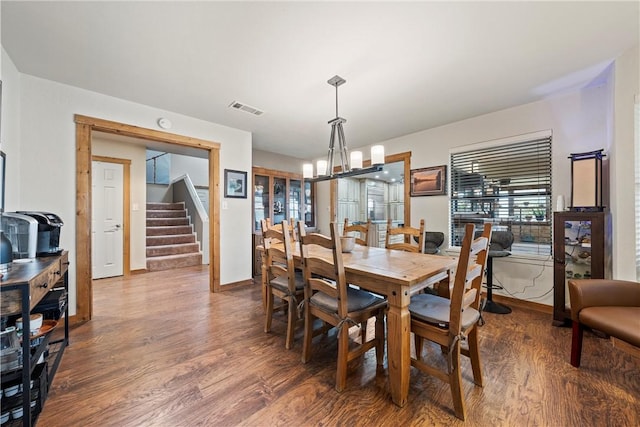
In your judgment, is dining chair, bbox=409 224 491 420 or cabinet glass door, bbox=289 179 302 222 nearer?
dining chair, bbox=409 224 491 420

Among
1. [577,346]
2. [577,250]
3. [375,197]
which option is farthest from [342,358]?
[375,197]

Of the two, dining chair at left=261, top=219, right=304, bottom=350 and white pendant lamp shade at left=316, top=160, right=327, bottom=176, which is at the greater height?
white pendant lamp shade at left=316, top=160, right=327, bottom=176

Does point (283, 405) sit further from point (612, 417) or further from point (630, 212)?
point (630, 212)

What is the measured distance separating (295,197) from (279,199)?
1.31 feet

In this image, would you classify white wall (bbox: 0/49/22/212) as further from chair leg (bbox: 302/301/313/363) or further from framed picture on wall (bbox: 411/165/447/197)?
framed picture on wall (bbox: 411/165/447/197)

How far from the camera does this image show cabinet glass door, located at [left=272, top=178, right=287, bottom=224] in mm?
5102

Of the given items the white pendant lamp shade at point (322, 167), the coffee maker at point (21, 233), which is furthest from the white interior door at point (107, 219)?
the white pendant lamp shade at point (322, 167)

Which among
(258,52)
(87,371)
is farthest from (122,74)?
(87,371)

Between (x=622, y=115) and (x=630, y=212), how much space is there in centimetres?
83

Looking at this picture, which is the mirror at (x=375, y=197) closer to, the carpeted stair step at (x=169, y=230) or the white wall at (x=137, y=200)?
the carpeted stair step at (x=169, y=230)

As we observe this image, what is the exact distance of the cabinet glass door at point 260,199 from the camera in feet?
15.7

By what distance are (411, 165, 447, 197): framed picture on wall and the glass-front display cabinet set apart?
2.19 m

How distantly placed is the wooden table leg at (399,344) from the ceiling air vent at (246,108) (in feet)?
8.88

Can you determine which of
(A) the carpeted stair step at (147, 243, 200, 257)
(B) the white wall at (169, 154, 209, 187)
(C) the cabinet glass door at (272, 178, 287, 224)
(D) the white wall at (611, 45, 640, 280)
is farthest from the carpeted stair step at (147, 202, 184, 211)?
(D) the white wall at (611, 45, 640, 280)
